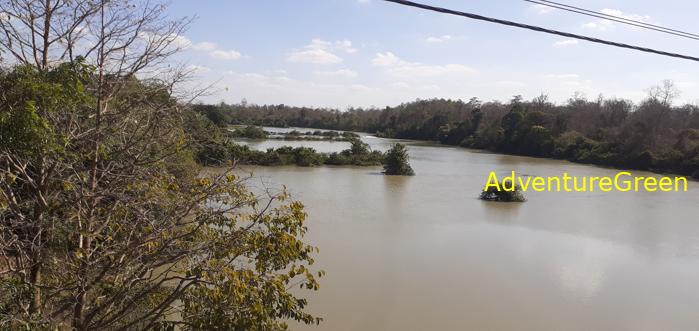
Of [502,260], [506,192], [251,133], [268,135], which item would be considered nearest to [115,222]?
[502,260]

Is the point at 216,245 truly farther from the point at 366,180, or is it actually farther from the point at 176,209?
the point at 366,180

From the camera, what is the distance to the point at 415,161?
25.4m

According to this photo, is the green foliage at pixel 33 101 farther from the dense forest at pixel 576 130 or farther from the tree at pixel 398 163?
the tree at pixel 398 163

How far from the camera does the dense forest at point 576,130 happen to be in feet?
78.3

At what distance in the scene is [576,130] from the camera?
3188 cm

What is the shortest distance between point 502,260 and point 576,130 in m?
26.2

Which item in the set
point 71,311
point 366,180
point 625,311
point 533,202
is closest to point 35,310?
point 71,311

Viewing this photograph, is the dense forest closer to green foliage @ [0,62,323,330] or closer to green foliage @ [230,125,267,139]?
green foliage @ [230,125,267,139]

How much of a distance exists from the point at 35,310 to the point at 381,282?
4944 millimetres

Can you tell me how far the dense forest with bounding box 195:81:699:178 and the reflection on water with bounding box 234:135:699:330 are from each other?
589cm

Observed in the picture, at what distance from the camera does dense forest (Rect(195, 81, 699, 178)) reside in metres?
23.9

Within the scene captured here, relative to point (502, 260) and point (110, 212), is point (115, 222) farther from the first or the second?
point (502, 260)

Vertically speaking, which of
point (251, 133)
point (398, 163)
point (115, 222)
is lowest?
point (398, 163)

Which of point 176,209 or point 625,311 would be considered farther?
point 625,311
